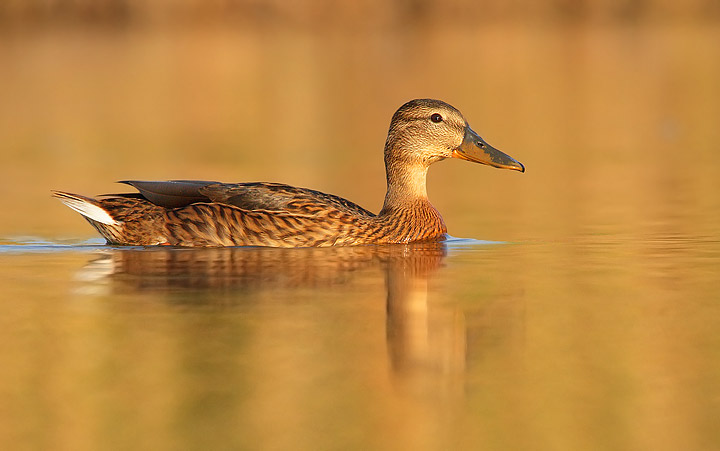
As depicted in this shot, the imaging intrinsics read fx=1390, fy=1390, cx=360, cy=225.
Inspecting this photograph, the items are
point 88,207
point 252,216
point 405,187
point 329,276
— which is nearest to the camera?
point 329,276

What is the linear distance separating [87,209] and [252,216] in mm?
1291

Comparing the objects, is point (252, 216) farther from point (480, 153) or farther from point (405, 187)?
point (480, 153)

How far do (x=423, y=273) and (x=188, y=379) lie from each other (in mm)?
3280

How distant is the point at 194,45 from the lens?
131 feet

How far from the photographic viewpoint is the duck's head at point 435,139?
11266 mm

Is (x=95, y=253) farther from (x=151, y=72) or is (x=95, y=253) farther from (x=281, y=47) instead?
(x=281, y=47)

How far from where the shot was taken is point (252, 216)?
418 inches

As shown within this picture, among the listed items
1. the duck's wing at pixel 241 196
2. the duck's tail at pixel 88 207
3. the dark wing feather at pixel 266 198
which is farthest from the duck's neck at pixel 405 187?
the duck's tail at pixel 88 207

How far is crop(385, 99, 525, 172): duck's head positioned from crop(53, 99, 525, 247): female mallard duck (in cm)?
1

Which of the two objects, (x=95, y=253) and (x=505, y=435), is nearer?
(x=505, y=435)

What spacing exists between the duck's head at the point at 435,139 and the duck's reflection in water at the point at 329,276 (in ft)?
2.70

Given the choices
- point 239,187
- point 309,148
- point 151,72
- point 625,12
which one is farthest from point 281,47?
point 239,187

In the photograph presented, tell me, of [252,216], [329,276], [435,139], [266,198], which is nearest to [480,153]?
[435,139]

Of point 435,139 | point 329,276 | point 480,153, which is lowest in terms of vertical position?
point 329,276
